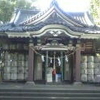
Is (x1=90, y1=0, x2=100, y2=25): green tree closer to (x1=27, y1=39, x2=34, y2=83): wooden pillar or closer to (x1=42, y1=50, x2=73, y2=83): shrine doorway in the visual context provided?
(x1=42, y1=50, x2=73, y2=83): shrine doorway

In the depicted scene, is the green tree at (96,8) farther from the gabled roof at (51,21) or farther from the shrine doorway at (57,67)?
the shrine doorway at (57,67)

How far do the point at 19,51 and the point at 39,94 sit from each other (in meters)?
4.82

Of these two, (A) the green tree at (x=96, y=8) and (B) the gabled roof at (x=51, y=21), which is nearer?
(B) the gabled roof at (x=51, y=21)

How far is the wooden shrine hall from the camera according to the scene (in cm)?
1632

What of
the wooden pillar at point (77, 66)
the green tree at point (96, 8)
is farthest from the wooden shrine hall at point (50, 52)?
the green tree at point (96, 8)

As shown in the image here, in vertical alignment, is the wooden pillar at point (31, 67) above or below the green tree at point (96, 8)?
below

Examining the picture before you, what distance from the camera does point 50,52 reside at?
17562 mm

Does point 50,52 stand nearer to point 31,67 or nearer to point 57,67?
point 57,67

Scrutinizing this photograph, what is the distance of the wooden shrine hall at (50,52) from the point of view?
16322 millimetres

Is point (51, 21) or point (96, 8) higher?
point (96, 8)

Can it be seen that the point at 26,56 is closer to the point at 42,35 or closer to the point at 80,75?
the point at 42,35

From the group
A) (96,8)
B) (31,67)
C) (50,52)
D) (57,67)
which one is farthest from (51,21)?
(96,8)

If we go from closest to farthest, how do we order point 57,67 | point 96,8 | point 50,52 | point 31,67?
point 31,67
point 50,52
point 57,67
point 96,8

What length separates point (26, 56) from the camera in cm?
1786
